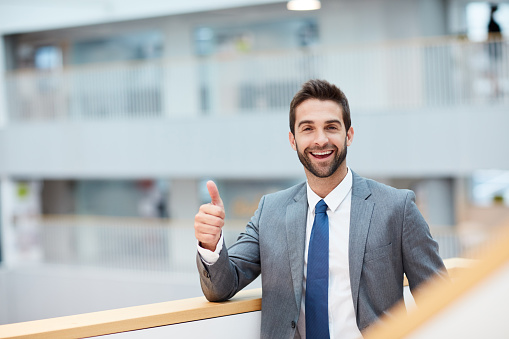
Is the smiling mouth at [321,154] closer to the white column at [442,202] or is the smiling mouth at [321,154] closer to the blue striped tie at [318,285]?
the blue striped tie at [318,285]

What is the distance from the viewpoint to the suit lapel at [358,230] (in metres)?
2.27

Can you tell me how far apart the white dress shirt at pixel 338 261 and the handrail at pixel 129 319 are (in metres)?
0.19

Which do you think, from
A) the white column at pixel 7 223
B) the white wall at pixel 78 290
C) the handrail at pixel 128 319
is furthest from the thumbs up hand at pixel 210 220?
the white column at pixel 7 223

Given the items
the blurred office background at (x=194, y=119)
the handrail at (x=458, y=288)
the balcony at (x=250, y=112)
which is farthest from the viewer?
the blurred office background at (x=194, y=119)

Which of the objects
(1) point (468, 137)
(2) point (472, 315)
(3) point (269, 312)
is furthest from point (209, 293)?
(1) point (468, 137)

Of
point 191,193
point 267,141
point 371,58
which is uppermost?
point 371,58

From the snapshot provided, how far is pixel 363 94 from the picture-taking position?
9945mm

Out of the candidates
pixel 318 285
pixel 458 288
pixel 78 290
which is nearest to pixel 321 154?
pixel 318 285

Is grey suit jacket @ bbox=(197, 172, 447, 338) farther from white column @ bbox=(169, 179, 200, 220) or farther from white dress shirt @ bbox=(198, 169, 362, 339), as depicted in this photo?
white column @ bbox=(169, 179, 200, 220)

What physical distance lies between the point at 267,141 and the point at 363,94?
60.6 inches

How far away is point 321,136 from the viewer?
230 cm

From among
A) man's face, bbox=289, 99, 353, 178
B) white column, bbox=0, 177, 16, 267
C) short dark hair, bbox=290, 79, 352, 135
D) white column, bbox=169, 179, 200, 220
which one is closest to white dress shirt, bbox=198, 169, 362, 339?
man's face, bbox=289, 99, 353, 178

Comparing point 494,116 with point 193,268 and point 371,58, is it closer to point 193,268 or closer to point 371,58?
point 371,58

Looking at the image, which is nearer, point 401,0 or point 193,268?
point 401,0
